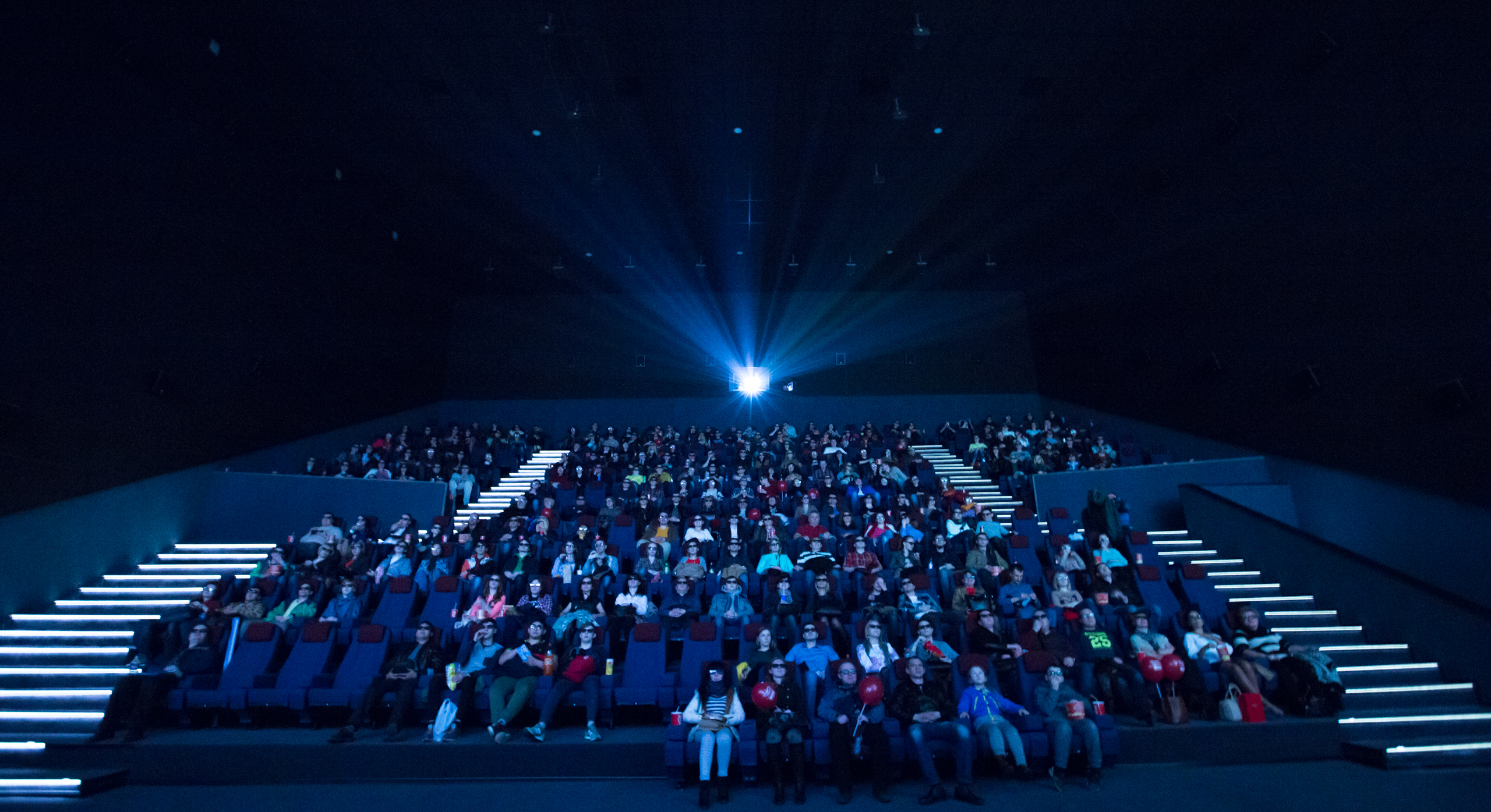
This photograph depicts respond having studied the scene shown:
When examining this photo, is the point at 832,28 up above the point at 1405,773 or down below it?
above

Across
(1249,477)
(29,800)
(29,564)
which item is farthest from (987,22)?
(29,564)

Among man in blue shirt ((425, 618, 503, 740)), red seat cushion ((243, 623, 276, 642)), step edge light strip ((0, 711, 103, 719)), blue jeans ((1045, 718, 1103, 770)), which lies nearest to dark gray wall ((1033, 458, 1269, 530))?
blue jeans ((1045, 718, 1103, 770))

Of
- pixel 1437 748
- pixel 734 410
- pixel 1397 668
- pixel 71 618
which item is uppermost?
pixel 734 410

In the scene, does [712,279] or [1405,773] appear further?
[712,279]

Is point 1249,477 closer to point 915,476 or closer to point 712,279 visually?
point 915,476

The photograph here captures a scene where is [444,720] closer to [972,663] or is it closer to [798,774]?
[798,774]

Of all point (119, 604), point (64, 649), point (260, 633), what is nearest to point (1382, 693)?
point (260, 633)

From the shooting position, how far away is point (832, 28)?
324 inches

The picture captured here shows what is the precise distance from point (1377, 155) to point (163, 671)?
12106mm

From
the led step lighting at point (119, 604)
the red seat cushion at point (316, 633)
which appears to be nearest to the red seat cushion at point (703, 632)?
the red seat cushion at point (316, 633)

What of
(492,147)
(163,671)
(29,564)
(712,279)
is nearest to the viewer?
(163,671)

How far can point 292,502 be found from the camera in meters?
10.4

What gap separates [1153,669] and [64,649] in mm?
9297

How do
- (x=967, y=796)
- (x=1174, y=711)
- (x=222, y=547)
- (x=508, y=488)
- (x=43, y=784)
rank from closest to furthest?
1. (x=967, y=796)
2. (x=43, y=784)
3. (x=1174, y=711)
4. (x=222, y=547)
5. (x=508, y=488)
